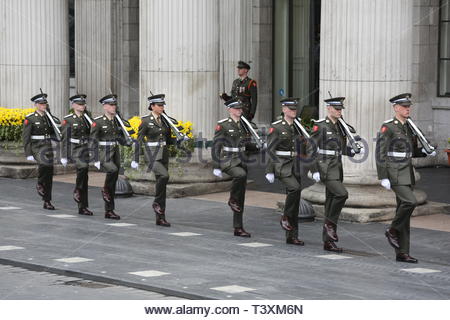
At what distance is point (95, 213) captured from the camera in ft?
56.7

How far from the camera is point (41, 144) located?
18000 mm

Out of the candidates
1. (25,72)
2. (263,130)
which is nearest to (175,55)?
(25,72)

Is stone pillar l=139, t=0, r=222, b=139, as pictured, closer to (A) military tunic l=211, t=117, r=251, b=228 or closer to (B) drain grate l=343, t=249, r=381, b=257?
(A) military tunic l=211, t=117, r=251, b=228

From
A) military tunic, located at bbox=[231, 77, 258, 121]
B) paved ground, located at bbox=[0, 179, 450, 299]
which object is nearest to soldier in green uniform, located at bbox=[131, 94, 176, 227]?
paved ground, located at bbox=[0, 179, 450, 299]

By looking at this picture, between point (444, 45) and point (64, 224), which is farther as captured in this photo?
point (444, 45)

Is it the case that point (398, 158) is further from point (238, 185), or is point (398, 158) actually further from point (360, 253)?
point (238, 185)

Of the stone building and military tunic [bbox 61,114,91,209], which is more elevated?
the stone building

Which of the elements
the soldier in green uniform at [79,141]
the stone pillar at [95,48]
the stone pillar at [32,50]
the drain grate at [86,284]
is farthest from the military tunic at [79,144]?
the stone pillar at [95,48]

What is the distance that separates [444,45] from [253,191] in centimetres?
512

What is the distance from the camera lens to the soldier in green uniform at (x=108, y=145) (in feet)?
55.1

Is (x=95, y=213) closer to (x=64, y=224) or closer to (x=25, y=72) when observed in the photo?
(x=64, y=224)

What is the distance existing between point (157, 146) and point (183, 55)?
117 inches

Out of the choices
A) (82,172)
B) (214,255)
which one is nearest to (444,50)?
(82,172)

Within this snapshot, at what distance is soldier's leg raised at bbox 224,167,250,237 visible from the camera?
50.1 ft
